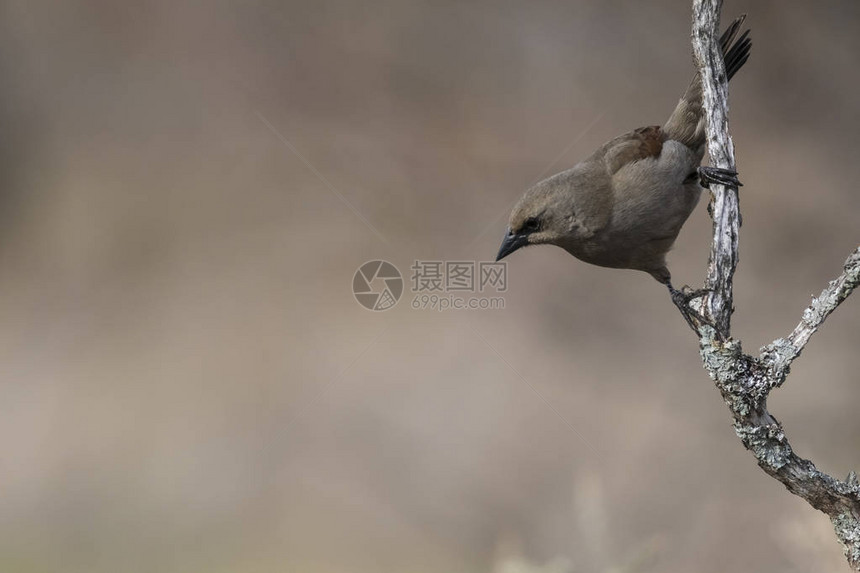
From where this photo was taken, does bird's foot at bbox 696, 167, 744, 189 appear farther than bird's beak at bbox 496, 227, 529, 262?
No

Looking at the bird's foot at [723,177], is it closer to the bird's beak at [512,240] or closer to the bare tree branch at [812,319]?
the bare tree branch at [812,319]

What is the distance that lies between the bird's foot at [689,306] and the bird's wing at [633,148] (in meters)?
0.49

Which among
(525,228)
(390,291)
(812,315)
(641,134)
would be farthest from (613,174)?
(390,291)

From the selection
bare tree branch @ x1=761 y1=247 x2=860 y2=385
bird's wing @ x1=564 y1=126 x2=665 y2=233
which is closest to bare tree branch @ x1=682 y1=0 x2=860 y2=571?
bare tree branch @ x1=761 y1=247 x2=860 y2=385

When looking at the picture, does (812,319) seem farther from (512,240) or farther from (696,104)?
(696,104)

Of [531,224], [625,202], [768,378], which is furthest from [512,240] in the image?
[768,378]

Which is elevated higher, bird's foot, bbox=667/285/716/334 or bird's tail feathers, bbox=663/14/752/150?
bird's tail feathers, bbox=663/14/752/150

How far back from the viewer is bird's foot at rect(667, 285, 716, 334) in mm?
1904

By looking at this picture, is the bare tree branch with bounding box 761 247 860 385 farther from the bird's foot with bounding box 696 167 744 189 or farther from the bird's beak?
the bird's beak

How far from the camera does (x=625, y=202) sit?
2.37 m

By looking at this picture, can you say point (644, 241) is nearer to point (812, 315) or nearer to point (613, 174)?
point (613, 174)

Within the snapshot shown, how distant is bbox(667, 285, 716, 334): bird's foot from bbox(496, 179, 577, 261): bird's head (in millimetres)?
361

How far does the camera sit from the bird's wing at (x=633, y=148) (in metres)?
2.48

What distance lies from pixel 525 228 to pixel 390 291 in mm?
1538
